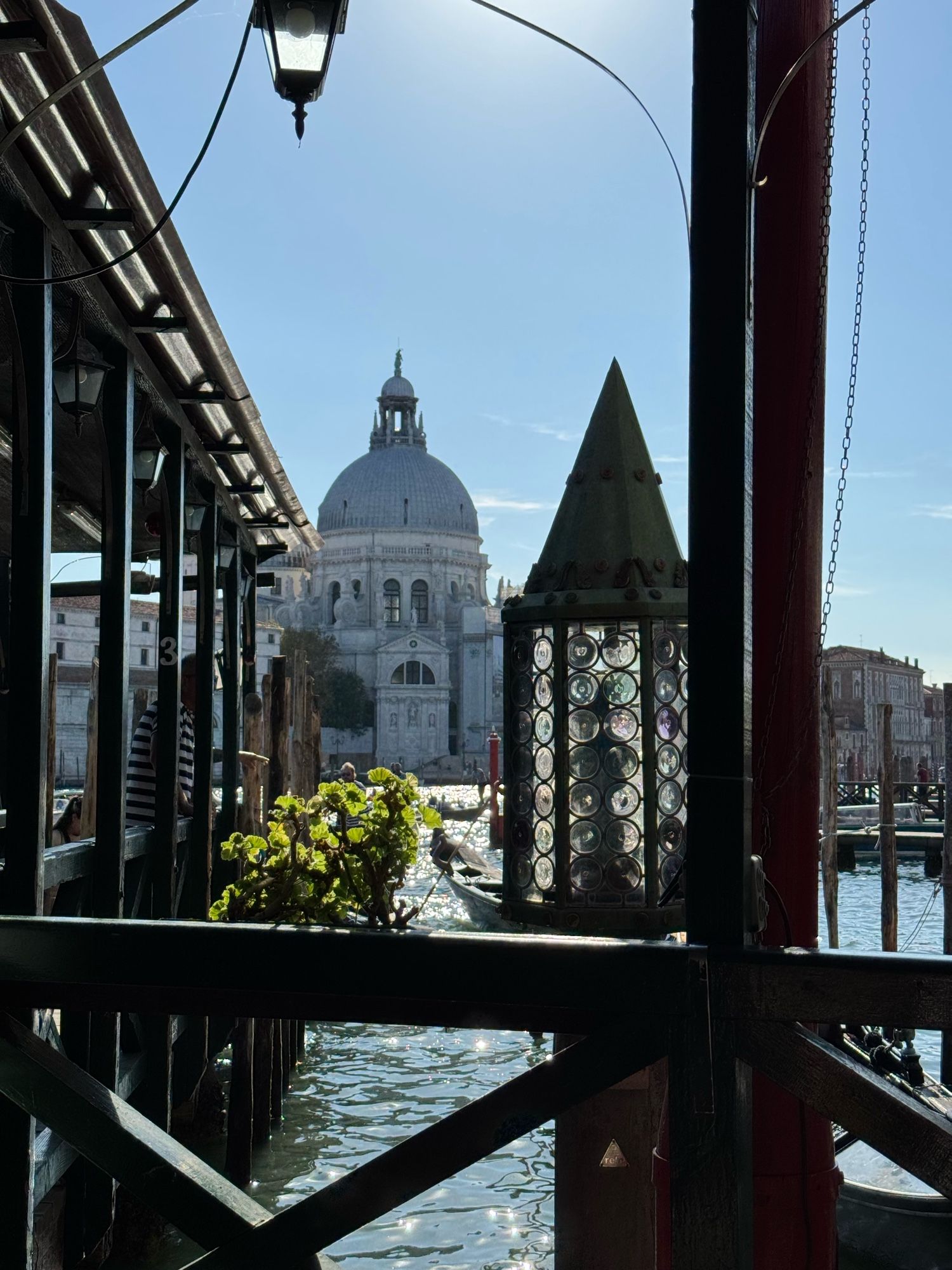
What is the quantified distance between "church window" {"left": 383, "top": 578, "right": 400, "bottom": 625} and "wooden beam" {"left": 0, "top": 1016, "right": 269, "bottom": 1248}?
235 feet

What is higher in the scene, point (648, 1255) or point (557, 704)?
Answer: point (557, 704)

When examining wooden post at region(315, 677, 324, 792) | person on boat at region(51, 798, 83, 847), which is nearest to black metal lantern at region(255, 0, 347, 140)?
person on boat at region(51, 798, 83, 847)

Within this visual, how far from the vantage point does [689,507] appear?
1.91 m

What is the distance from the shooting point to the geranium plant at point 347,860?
93.4 inches

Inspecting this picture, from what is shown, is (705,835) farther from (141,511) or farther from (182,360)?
(141,511)

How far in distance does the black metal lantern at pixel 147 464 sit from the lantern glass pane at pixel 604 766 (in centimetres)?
195

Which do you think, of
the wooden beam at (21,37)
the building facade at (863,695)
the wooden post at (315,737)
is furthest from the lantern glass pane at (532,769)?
the building facade at (863,695)

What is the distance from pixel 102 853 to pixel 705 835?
8.16 feet

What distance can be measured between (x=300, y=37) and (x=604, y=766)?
187 cm

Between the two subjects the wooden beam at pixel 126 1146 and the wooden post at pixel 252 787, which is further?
the wooden post at pixel 252 787

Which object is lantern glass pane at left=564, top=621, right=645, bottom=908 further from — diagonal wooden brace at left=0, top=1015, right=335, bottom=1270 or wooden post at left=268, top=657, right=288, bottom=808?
wooden post at left=268, top=657, right=288, bottom=808

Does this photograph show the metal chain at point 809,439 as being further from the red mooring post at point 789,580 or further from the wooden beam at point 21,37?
the wooden beam at point 21,37

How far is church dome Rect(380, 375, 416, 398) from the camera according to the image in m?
80.3

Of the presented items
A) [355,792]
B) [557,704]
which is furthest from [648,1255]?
[355,792]
